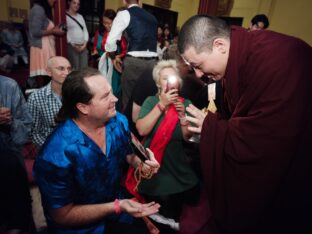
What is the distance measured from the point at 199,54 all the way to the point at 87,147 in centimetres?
81

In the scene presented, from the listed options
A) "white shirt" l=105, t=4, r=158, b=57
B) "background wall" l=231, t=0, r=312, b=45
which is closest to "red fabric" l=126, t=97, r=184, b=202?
"white shirt" l=105, t=4, r=158, b=57

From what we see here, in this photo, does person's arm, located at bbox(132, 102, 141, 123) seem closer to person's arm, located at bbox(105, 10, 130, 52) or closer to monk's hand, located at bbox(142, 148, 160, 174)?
monk's hand, located at bbox(142, 148, 160, 174)

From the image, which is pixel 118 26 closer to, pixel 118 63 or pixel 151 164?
pixel 118 63

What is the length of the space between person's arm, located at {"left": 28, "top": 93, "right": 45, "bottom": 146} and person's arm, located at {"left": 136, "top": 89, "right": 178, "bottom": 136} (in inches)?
37.9

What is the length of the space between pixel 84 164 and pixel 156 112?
0.78 m

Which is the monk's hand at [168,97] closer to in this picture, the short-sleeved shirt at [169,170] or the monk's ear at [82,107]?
the short-sleeved shirt at [169,170]

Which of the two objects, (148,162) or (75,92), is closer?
(75,92)

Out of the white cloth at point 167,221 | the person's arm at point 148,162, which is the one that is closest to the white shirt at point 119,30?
the person's arm at point 148,162

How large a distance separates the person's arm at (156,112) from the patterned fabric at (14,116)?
95 centimetres

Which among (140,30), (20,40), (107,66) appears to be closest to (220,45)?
(140,30)

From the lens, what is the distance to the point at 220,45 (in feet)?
4.57

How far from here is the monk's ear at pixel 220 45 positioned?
4.55ft

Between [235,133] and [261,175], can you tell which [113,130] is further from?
[261,175]

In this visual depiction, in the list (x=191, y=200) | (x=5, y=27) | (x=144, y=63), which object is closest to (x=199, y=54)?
(x=191, y=200)
